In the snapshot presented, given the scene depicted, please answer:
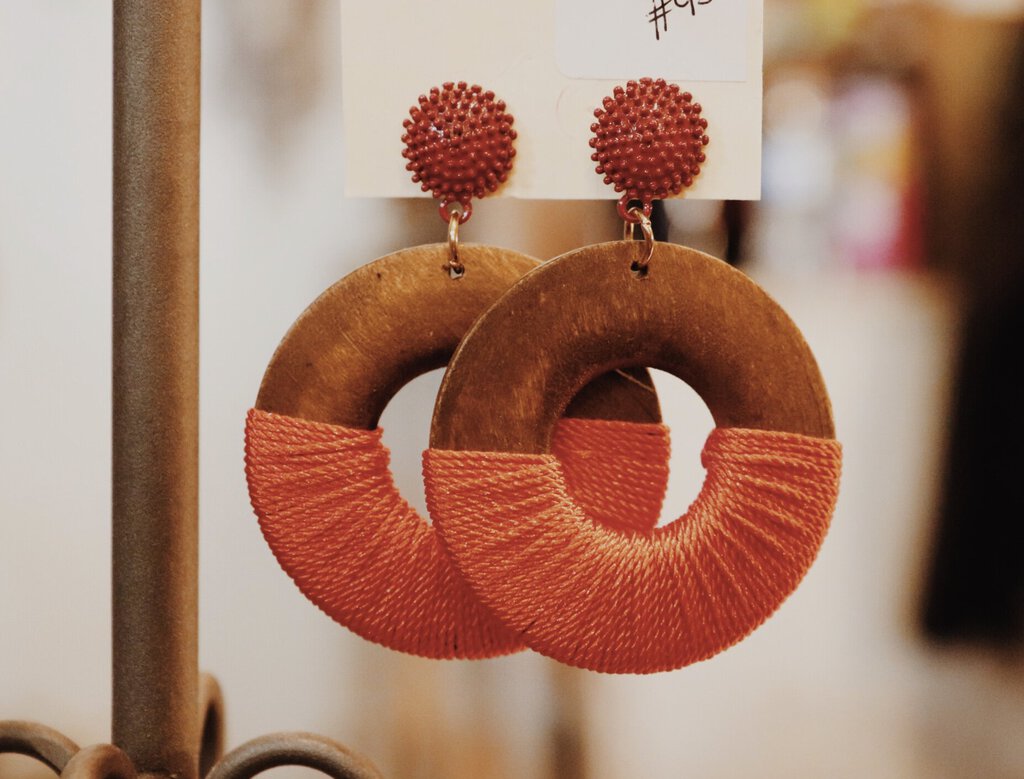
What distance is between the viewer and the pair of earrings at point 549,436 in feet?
1.32

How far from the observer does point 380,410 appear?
0.45 metres

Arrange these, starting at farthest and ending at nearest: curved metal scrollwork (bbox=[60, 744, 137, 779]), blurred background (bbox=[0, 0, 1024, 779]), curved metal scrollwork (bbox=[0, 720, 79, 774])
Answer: blurred background (bbox=[0, 0, 1024, 779]) < curved metal scrollwork (bbox=[0, 720, 79, 774]) < curved metal scrollwork (bbox=[60, 744, 137, 779])

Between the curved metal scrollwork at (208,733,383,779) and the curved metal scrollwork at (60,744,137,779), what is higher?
the curved metal scrollwork at (60,744,137,779)

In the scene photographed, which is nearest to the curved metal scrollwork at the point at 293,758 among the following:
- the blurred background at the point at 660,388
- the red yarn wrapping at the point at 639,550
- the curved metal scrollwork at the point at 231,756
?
the curved metal scrollwork at the point at 231,756

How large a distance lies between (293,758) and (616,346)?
0.26 m

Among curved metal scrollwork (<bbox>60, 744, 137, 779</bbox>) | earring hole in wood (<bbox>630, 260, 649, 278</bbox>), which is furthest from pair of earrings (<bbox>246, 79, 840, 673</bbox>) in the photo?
curved metal scrollwork (<bbox>60, 744, 137, 779</bbox>)

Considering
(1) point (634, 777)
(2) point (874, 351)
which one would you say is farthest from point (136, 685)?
(2) point (874, 351)

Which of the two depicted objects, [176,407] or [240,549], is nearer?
[176,407]

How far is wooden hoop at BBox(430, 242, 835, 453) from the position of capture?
0.40m

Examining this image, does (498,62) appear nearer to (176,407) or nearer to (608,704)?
(176,407)

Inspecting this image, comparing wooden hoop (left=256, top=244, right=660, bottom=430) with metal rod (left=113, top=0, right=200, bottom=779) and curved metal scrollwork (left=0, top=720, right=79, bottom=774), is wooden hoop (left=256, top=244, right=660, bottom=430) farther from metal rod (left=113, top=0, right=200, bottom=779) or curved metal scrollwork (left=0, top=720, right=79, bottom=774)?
curved metal scrollwork (left=0, top=720, right=79, bottom=774)

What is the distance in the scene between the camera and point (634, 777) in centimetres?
71

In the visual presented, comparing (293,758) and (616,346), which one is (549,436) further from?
(293,758)

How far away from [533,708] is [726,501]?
35 centimetres
